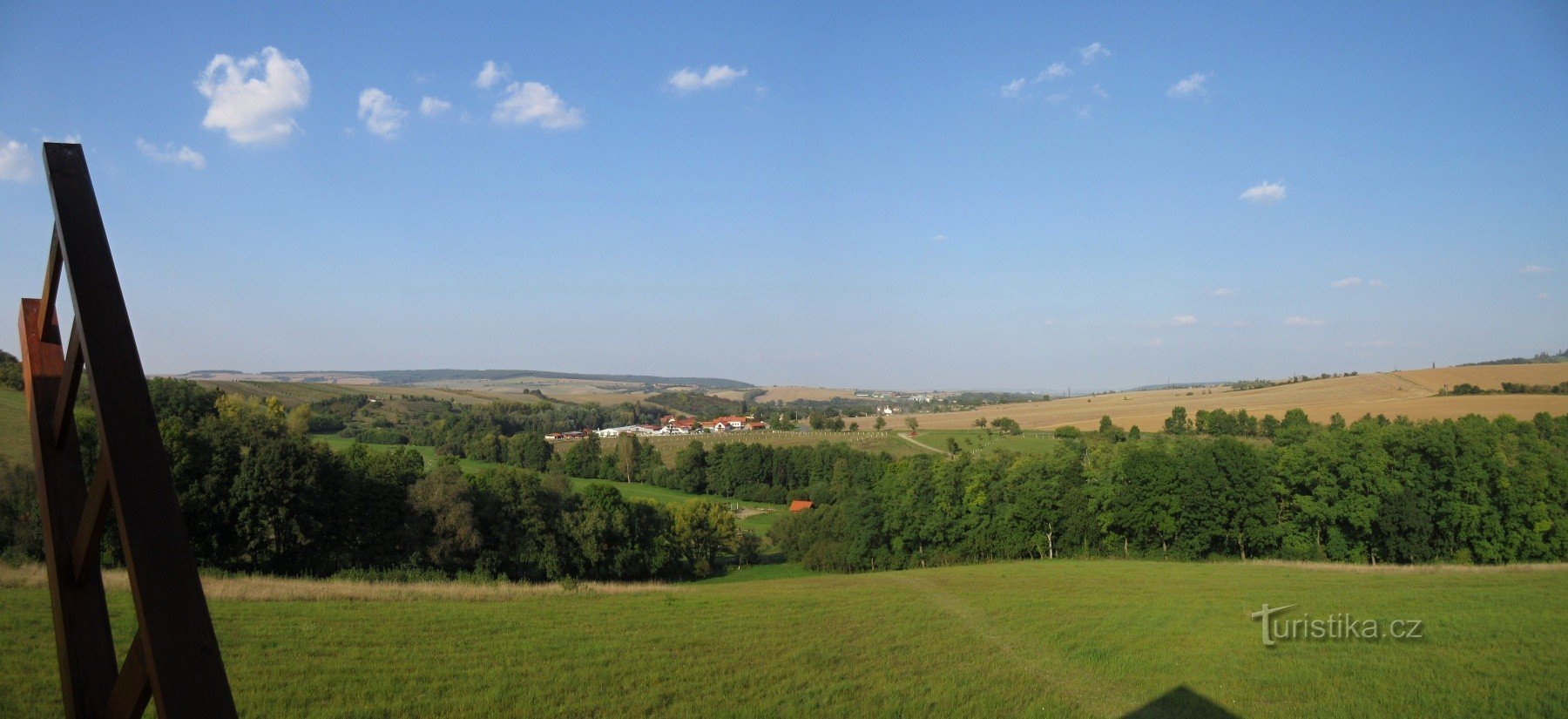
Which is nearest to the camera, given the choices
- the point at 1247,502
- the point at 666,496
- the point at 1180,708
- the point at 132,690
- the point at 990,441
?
the point at 132,690

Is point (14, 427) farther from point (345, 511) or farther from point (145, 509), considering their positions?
point (345, 511)

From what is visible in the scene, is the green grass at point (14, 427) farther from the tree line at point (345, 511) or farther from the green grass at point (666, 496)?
the green grass at point (666, 496)

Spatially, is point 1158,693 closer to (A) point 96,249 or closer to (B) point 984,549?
(A) point 96,249

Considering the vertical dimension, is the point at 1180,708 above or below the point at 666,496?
above

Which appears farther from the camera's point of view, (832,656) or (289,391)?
(289,391)

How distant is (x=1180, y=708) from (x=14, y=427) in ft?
49.6

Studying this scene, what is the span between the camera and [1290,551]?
1475 inches

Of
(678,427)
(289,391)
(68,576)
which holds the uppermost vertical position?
(68,576)

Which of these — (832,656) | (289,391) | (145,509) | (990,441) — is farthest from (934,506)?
(289,391)

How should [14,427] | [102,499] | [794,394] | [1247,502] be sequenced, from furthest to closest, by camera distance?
[794,394] → [1247,502] → [14,427] → [102,499]

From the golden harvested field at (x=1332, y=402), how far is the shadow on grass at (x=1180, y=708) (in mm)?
40627

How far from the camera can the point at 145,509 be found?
1.63 metres

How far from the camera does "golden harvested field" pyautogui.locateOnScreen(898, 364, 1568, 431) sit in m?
43.7

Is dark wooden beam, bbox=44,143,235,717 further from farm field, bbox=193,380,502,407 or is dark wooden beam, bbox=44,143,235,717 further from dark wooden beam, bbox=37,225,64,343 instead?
farm field, bbox=193,380,502,407
